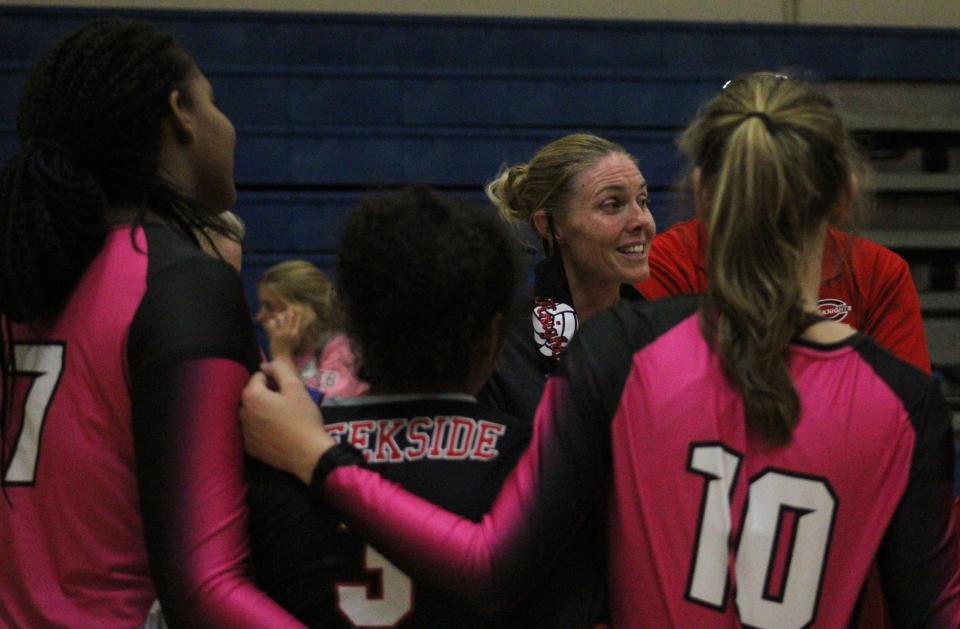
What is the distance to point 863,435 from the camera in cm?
115

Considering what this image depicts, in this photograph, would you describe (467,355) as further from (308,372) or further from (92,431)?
(308,372)

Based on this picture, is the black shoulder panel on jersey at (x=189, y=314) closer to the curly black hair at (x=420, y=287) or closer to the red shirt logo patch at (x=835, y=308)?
the curly black hair at (x=420, y=287)

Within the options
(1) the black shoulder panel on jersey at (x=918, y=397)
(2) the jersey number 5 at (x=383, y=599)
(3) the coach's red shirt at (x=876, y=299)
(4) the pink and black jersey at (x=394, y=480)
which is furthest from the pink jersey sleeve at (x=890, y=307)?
(2) the jersey number 5 at (x=383, y=599)

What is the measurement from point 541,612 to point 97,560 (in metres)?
0.49

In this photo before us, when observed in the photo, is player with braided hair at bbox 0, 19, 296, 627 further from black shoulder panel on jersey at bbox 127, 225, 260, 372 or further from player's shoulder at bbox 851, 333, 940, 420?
player's shoulder at bbox 851, 333, 940, 420

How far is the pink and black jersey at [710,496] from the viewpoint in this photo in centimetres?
114

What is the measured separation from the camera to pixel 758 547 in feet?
3.80

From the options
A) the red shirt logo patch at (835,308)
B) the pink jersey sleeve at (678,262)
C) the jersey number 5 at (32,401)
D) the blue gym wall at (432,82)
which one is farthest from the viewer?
the blue gym wall at (432,82)

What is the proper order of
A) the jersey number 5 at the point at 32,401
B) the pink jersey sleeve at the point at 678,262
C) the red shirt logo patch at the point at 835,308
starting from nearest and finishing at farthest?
the jersey number 5 at the point at 32,401, the red shirt logo patch at the point at 835,308, the pink jersey sleeve at the point at 678,262

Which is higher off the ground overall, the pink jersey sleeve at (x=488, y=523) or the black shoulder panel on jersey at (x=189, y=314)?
the black shoulder panel on jersey at (x=189, y=314)

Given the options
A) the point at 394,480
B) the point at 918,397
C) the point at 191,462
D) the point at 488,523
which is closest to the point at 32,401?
the point at 191,462

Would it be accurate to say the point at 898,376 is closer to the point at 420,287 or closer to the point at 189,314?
the point at 420,287

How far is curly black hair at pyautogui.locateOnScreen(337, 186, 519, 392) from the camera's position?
3.84 ft

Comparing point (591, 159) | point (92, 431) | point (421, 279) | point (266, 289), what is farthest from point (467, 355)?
point (266, 289)
